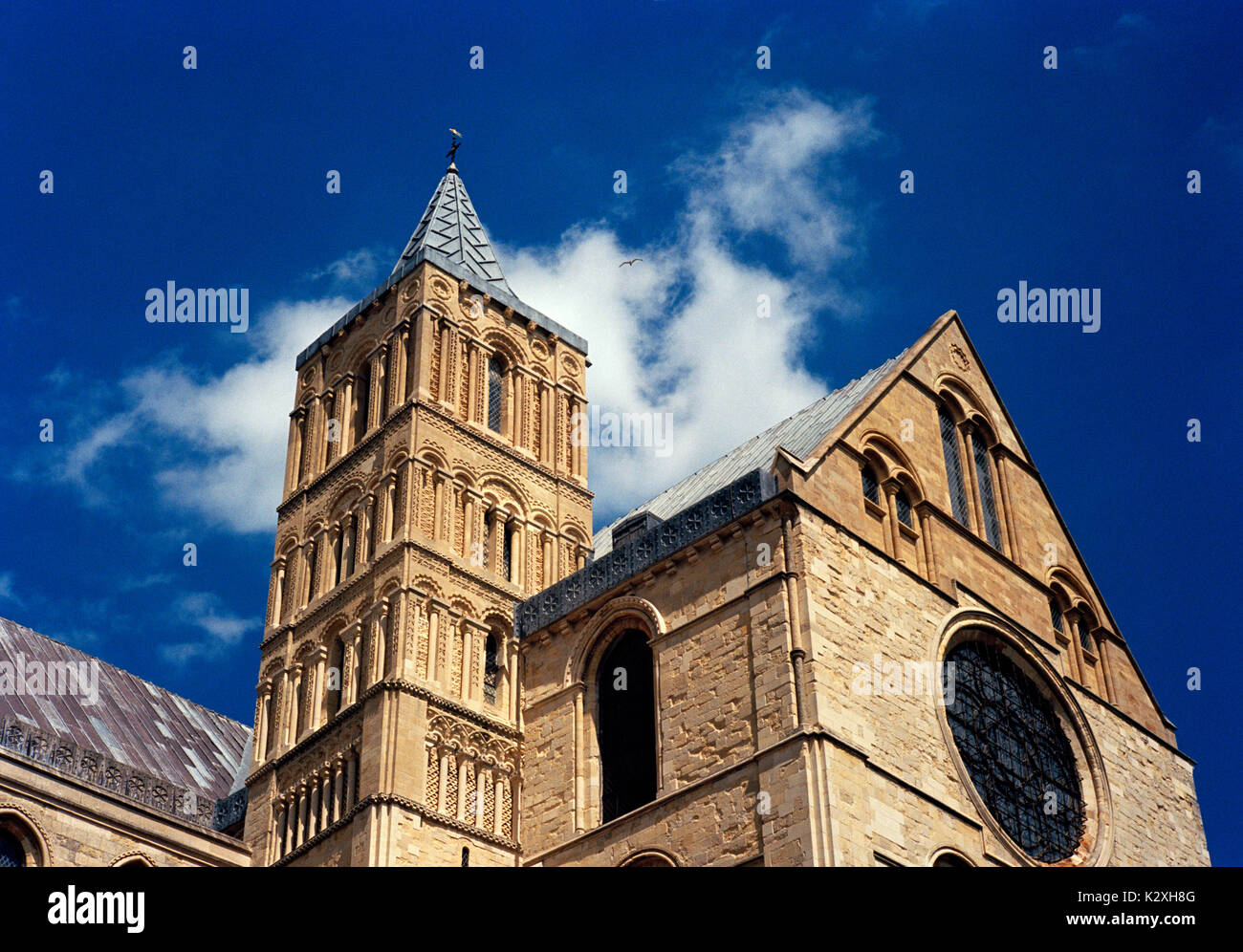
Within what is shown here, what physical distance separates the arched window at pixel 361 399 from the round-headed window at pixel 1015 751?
49.9 ft

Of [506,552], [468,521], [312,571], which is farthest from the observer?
[312,571]

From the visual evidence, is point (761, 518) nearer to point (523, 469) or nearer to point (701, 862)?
point (701, 862)

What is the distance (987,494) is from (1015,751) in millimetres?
6725

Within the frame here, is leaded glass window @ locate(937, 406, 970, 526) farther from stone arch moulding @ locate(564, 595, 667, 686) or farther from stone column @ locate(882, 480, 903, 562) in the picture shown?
stone arch moulding @ locate(564, 595, 667, 686)

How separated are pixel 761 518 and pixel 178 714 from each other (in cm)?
1991

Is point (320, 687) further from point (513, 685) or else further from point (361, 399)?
point (361, 399)

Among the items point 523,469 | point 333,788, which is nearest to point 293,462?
point 523,469

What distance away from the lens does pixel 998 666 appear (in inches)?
1384

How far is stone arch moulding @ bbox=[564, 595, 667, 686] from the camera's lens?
113 feet

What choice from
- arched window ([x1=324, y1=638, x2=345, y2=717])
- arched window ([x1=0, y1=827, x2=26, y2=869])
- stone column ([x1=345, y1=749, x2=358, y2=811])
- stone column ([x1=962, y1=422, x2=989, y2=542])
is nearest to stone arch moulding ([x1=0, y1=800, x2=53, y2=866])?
arched window ([x1=0, y1=827, x2=26, y2=869])

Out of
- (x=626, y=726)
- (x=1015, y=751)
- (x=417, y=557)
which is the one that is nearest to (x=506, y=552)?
(x=417, y=557)

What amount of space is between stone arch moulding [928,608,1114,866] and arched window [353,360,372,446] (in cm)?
1491

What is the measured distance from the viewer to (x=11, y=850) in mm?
32281
